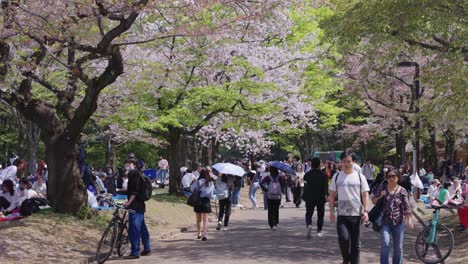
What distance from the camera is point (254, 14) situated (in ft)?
42.9

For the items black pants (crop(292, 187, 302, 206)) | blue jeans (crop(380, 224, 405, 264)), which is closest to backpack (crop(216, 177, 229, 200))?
blue jeans (crop(380, 224, 405, 264))

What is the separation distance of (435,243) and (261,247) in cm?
361

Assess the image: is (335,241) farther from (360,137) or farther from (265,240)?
(360,137)

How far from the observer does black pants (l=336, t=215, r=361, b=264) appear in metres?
9.34

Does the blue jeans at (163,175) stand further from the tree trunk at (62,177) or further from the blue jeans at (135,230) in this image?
the blue jeans at (135,230)

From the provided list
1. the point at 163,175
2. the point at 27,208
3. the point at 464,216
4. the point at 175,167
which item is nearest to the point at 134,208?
the point at 27,208

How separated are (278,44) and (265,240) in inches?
531

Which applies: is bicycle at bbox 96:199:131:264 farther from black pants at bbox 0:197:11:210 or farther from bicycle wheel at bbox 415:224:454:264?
bicycle wheel at bbox 415:224:454:264

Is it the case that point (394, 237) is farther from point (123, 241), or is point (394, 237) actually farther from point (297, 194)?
point (297, 194)

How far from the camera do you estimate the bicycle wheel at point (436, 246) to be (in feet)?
36.6

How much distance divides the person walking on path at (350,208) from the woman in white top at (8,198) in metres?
8.57

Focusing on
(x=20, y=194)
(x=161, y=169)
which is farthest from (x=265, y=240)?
(x=161, y=169)

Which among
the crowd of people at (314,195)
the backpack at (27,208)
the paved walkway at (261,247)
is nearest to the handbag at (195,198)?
the crowd of people at (314,195)

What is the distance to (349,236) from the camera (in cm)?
945
